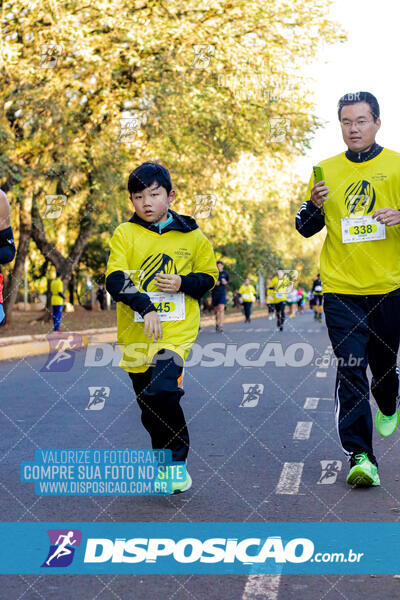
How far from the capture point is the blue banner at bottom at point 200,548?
3688 mm

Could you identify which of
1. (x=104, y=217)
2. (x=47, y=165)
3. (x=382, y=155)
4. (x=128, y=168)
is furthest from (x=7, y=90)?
(x=382, y=155)

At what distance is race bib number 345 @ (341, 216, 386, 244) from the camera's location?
5078 mm

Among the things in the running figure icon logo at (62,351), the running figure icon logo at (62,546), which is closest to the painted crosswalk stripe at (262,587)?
the running figure icon logo at (62,546)

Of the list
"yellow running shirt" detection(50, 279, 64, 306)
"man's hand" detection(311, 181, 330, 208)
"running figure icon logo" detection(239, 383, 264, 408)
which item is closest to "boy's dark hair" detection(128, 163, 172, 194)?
"man's hand" detection(311, 181, 330, 208)

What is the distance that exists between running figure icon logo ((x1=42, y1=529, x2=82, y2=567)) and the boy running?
0.91m

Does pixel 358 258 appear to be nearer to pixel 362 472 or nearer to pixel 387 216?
pixel 387 216

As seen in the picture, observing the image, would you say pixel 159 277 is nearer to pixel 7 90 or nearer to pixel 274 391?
pixel 274 391

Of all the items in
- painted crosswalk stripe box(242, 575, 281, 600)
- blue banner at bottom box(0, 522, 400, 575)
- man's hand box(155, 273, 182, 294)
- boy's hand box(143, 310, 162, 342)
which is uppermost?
man's hand box(155, 273, 182, 294)

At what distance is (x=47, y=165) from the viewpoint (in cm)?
2180

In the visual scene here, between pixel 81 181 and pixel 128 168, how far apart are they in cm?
234

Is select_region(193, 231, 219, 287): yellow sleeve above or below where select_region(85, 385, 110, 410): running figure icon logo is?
above

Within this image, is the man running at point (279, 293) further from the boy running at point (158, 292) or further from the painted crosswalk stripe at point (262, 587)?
the painted crosswalk stripe at point (262, 587)

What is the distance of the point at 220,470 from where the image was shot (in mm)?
5637

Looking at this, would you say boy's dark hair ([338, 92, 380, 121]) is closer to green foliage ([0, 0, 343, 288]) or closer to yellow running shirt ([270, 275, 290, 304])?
green foliage ([0, 0, 343, 288])
